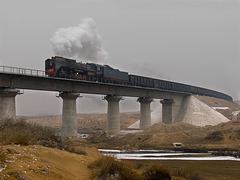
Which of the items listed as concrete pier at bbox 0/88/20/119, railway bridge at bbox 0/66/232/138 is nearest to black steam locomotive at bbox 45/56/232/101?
railway bridge at bbox 0/66/232/138

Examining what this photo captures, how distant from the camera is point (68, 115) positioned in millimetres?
45094

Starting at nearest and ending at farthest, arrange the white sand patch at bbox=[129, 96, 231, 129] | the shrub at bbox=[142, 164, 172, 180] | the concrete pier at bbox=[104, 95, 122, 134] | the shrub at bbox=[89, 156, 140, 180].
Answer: the shrub at bbox=[89, 156, 140, 180], the shrub at bbox=[142, 164, 172, 180], the concrete pier at bbox=[104, 95, 122, 134], the white sand patch at bbox=[129, 96, 231, 129]

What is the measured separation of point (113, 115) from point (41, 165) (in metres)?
43.3

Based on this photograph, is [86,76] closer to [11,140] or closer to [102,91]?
[102,91]

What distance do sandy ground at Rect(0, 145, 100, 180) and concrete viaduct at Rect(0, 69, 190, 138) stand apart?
23.6 metres

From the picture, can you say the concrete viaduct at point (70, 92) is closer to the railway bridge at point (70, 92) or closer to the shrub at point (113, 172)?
the railway bridge at point (70, 92)

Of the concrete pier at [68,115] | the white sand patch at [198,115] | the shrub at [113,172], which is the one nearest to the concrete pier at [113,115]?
the concrete pier at [68,115]

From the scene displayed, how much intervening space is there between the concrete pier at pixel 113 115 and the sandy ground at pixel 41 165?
128 ft

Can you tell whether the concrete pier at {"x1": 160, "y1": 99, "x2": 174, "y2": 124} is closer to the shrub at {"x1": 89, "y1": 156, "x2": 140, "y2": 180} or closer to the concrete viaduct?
the concrete viaduct

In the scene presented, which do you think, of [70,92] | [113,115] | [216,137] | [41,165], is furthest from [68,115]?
[41,165]

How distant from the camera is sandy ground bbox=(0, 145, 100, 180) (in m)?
9.20

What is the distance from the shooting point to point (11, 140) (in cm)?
1409

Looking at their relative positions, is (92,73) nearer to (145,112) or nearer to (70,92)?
(70,92)

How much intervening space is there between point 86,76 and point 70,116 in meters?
7.68
